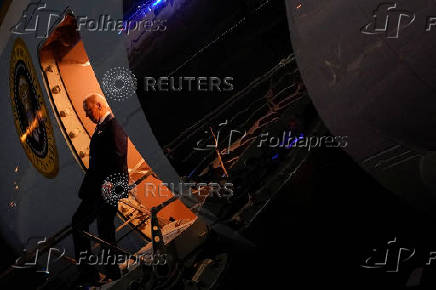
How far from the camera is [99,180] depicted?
3834 millimetres

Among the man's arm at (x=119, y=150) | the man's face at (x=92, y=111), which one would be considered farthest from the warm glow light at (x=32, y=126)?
the man's arm at (x=119, y=150)

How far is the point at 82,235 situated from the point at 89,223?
0.53 feet

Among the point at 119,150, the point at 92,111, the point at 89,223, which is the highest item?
the point at 92,111

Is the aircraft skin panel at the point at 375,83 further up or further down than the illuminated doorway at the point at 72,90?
further down

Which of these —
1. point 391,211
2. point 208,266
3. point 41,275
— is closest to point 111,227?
point 208,266

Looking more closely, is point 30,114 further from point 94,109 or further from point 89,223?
point 89,223

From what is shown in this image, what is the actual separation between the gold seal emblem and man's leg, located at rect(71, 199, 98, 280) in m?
0.52

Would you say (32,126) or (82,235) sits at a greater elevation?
(32,126)

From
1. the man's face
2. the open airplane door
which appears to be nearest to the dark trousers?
the open airplane door

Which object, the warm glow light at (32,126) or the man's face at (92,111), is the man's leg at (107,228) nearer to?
the man's face at (92,111)

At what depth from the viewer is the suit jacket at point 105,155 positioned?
3697 millimetres

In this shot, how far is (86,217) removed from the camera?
13.4 ft

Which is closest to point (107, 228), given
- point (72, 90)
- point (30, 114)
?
point (72, 90)

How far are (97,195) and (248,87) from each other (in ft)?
6.90
